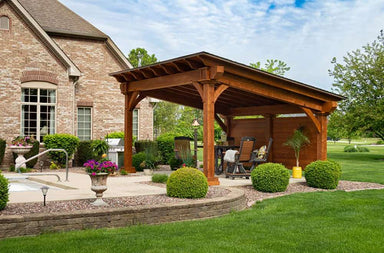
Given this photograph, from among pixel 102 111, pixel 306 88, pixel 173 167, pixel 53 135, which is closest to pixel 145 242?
pixel 306 88

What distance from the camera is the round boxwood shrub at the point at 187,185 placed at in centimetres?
744

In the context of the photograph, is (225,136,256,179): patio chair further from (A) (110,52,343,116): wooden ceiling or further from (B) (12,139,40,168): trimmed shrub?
(B) (12,139,40,168): trimmed shrub

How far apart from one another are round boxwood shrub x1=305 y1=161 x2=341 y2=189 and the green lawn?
9.48 feet

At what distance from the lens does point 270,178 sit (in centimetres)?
Answer: 946

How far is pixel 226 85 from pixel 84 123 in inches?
391

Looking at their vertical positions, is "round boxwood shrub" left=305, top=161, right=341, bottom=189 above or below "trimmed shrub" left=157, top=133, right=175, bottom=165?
below

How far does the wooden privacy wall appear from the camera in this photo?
14.0 metres

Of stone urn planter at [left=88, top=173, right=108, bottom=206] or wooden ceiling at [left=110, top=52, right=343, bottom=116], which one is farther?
wooden ceiling at [left=110, top=52, right=343, bottom=116]

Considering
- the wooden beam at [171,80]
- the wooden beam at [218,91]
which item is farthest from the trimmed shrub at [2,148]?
the wooden beam at [218,91]

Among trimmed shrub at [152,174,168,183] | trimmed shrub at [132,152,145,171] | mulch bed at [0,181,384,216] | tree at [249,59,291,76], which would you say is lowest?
mulch bed at [0,181,384,216]

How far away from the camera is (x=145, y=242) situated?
5.06 meters

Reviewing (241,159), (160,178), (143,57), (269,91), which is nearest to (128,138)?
(160,178)

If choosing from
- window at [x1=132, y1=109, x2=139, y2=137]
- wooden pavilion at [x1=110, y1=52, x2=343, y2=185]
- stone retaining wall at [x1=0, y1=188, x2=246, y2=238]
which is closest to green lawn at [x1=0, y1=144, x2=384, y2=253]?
stone retaining wall at [x1=0, y1=188, x2=246, y2=238]

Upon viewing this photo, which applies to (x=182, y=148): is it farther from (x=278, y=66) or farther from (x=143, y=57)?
(x=143, y=57)
